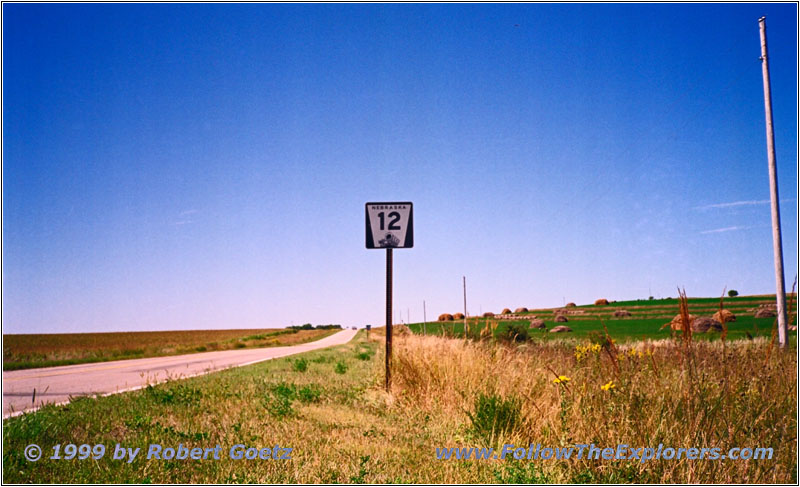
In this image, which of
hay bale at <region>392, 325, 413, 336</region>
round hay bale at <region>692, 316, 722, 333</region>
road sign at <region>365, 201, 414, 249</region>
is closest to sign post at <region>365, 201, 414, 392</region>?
road sign at <region>365, 201, 414, 249</region>

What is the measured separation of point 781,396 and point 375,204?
5.28 meters

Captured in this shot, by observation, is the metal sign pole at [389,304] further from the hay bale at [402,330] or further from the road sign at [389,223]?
the hay bale at [402,330]


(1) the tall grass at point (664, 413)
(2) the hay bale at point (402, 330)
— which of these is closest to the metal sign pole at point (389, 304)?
(1) the tall grass at point (664, 413)

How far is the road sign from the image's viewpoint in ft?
24.7

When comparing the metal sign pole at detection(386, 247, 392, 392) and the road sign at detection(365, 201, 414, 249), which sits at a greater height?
the road sign at detection(365, 201, 414, 249)

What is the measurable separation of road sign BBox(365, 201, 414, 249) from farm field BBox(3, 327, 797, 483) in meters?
2.18

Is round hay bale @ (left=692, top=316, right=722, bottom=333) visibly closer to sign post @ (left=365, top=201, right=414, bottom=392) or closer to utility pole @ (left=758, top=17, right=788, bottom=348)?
utility pole @ (left=758, top=17, right=788, bottom=348)

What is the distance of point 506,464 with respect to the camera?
11.7ft

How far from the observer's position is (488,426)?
443 cm

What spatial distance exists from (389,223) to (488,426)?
3.77 meters

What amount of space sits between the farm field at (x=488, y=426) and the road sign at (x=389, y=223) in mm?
2183

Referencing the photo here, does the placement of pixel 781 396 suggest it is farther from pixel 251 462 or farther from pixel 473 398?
pixel 251 462

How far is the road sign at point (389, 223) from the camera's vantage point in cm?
753

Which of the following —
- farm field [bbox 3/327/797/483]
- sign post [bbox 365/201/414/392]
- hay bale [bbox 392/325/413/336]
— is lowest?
farm field [bbox 3/327/797/483]
